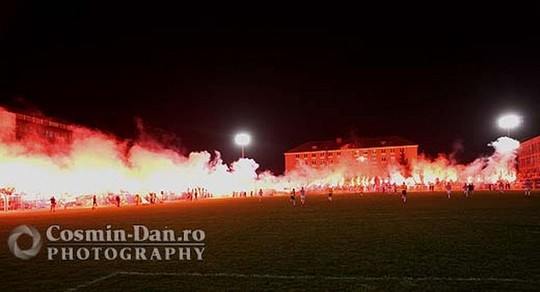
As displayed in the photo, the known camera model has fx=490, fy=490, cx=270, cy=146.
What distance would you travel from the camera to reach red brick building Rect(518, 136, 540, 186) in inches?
3469

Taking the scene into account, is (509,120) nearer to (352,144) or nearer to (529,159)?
(529,159)

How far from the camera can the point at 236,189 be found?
84062 mm

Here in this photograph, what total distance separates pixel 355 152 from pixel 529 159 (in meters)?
36.6

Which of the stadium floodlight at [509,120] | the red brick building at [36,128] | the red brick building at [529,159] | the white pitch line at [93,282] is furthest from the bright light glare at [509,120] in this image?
the white pitch line at [93,282]

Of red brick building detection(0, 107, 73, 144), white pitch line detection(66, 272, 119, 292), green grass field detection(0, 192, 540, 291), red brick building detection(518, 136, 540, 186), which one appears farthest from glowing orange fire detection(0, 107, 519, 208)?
white pitch line detection(66, 272, 119, 292)

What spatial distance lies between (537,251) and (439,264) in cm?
301

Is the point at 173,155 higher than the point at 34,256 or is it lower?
higher

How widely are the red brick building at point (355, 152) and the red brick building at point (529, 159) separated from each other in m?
21.4

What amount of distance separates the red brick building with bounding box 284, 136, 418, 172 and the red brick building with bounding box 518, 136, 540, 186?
2140 cm

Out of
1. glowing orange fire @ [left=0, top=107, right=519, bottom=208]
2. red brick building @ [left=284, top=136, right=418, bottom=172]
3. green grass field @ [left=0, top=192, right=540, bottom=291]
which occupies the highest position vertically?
red brick building @ [left=284, top=136, right=418, bottom=172]

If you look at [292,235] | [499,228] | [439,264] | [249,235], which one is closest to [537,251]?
[439,264]

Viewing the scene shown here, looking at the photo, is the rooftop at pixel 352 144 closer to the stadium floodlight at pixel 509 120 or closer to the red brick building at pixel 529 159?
the red brick building at pixel 529 159

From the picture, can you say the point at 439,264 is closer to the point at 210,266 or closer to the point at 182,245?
the point at 210,266

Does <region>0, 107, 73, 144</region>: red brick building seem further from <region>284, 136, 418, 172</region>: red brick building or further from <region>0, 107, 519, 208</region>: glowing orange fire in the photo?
<region>284, 136, 418, 172</region>: red brick building
